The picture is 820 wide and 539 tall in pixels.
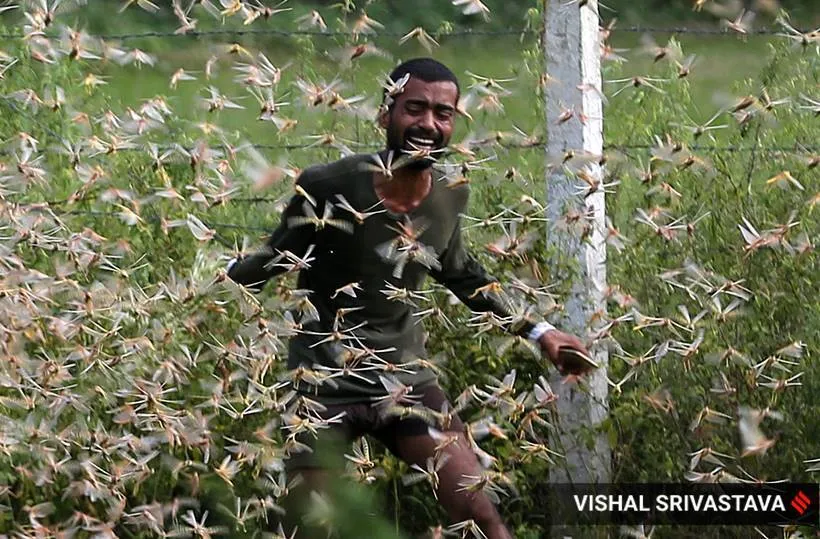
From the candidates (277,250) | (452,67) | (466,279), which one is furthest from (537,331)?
(452,67)

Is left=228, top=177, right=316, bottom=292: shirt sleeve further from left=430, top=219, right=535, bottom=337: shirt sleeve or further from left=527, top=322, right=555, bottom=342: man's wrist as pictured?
left=527, top=322, right=555, bottom=342: man's wrist

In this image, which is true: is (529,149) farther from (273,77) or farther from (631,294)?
(273,77)

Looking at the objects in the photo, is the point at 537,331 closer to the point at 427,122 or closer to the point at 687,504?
the point at 427,122

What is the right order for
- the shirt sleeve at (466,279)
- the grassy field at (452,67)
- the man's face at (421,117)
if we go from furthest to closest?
the grassy field at (452,67), the shirt sleeve at (466,279), the man's face at (421,117)

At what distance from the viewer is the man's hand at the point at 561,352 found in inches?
187

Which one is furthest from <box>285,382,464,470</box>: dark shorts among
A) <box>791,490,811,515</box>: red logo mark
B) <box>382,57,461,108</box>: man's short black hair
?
<box>791,490,811,515</box>: red logo mark

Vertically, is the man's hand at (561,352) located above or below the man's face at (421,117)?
below

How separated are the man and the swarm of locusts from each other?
27mm

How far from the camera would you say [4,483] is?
507 cm

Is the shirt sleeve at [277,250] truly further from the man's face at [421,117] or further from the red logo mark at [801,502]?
Result: the red logo mark at [801,502]

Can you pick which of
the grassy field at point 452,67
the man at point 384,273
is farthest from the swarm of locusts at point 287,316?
the grassy field at point 452,67

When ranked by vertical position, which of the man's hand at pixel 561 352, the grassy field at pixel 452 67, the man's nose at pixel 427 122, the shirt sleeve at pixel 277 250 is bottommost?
Answer: the grassy field at pixel 452 67

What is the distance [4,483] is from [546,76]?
6.26 feet

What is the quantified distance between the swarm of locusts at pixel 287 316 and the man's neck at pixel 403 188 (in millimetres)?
58
